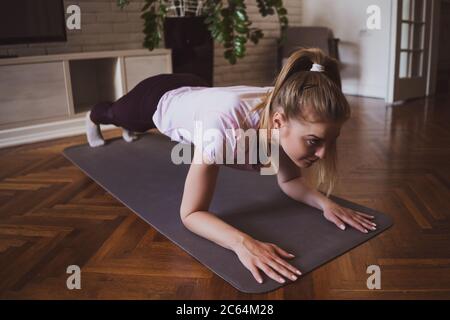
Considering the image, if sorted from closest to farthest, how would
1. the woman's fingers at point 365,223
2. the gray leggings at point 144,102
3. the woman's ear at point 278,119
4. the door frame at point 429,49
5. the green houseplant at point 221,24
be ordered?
the woman's ear at point 278,119, the woman's fingers at point 365,223, the gray leggings at point 144,102, the green houseplant at point 221,24, the door frame at point 429,49

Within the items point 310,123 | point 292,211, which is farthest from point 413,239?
point 310,123

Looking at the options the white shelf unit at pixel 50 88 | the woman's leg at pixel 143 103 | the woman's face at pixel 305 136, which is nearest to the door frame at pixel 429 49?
the white shelf unit at pixel 50 88

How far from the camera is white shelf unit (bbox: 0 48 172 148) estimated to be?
2379 millimetres

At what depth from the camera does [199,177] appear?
1.16 meters

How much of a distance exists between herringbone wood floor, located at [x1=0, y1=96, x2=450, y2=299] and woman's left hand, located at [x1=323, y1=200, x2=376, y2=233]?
0.06 meters

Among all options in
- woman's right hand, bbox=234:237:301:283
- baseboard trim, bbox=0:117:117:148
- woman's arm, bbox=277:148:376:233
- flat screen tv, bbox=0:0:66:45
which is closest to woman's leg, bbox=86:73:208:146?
woman's arm, bbox=277:148:376:233

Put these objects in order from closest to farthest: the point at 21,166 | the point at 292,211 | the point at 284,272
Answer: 1. the point at 284,272
2. the point at 292,211
3. the point at 21,166

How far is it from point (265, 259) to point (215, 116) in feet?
1.42

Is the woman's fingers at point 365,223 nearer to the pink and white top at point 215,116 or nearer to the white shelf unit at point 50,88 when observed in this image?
the pink and white top at point 215,116

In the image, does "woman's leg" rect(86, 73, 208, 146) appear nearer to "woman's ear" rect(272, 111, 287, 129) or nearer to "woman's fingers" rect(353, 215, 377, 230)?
"woman's ear" rect(272, 111, 287, 129)

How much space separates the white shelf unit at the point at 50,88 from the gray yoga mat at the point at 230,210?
55cm

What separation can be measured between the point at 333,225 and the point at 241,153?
0.36 meters

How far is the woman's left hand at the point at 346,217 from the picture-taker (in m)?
1.26

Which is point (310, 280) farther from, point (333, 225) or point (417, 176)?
point (417, 176)
